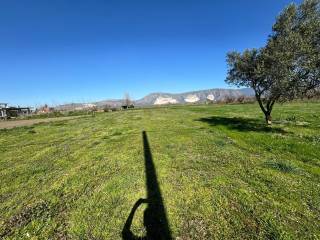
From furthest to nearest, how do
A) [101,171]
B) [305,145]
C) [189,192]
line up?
[305,145], [101,171], [189,192]

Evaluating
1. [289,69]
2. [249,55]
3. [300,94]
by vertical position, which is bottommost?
[300,94]

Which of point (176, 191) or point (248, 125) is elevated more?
point (248, 125)

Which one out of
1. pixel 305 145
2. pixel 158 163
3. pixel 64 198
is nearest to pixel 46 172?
pixel 64 198

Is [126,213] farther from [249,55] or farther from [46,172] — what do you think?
[249,55]

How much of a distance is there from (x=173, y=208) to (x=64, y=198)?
10.6ft

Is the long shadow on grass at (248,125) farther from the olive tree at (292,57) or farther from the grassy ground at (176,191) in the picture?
the grassy ground at (176,191)

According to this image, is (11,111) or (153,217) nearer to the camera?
(153,217)

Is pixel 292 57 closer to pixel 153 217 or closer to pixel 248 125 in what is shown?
pixel 248 125

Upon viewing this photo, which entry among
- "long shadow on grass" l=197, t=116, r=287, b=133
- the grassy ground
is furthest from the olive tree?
the grassy ground

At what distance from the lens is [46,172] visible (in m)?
8.70

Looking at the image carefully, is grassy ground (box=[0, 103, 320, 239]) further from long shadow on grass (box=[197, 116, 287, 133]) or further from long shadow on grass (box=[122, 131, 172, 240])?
long shadow on grass (box=[197, 116, 287, 133])

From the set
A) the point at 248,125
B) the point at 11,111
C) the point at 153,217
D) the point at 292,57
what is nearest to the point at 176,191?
the point at 153,217

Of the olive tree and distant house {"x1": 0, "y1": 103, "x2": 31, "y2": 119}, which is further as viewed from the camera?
distant house {"x1": 0, "y1": 103, "x2": 31, "y2": 119}

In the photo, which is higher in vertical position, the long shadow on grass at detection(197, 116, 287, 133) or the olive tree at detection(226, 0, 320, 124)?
the olive tree at detection(226, 0, 320, 124)
